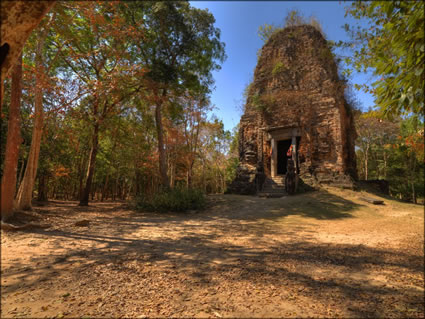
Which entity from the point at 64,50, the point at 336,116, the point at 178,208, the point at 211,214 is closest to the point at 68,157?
the point at 64,50

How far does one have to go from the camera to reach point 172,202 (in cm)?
909

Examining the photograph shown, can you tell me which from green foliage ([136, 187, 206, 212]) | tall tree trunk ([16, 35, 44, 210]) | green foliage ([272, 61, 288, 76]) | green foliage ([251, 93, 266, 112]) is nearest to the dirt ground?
tall tree trunk ([16, 35, 44, 210])

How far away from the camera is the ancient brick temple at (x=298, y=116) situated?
503 inches

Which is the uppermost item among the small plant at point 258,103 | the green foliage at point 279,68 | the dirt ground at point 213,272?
the green foliage at point 279,68

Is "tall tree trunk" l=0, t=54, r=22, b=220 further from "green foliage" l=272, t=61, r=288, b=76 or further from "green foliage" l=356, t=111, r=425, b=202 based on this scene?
"green foliage" l=356, t=111, r=425, b=202

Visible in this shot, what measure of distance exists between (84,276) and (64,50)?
9.51 meters

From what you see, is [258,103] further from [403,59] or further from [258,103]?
[403,59]

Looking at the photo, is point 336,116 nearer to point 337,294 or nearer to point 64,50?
point 337,294

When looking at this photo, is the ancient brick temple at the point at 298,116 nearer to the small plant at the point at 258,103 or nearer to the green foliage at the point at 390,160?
the small plant at the point at 258,103

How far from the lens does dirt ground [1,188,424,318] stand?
2008mm

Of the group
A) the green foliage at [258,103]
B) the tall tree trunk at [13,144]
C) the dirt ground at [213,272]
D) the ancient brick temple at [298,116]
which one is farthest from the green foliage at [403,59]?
the green foliage at [258,103]

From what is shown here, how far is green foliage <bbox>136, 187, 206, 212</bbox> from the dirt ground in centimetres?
351

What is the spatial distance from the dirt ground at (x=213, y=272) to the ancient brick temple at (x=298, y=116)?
7.64m

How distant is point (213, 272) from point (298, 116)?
13541 millimetres
